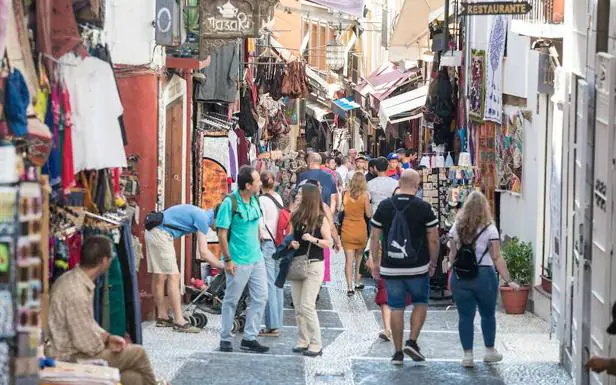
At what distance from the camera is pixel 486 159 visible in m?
20.8

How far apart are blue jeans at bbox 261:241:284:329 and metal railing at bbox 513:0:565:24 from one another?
154 inches

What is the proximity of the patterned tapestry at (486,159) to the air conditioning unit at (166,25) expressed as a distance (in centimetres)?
655

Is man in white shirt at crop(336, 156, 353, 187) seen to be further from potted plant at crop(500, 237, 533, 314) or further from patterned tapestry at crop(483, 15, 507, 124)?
potted plant at crop(500, 237, 533, 314)

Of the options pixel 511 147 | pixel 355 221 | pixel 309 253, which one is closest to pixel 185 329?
pixel 309 253

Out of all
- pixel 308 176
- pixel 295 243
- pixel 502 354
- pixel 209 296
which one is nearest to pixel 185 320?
pixel 209 296

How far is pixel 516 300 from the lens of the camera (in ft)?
53.2

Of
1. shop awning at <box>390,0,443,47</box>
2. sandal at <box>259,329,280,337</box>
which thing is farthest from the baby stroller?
shop awning at <box>390,0,443,47</box>

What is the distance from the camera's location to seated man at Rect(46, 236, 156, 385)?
8727mm

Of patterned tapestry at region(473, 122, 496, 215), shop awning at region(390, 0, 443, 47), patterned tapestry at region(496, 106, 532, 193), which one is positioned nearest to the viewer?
patterned tapestry at region(496, 106, 532, 193)

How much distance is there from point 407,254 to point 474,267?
61 centimetres

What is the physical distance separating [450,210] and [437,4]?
12719mm

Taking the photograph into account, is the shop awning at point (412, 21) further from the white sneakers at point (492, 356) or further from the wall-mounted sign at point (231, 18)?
the white sneakers at point (492, 356)

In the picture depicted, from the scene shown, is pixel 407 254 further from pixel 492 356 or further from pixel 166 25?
pixel 166 25

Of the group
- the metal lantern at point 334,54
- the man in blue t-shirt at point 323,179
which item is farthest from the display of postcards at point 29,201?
the metal lantern at point 334,54
